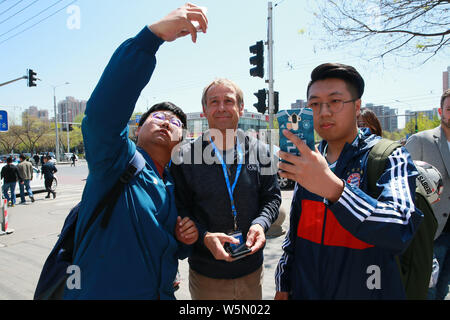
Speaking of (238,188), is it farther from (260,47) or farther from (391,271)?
(260,47)

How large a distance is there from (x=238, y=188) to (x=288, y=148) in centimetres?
103

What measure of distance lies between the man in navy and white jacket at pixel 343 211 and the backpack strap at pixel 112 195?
853 millimetres

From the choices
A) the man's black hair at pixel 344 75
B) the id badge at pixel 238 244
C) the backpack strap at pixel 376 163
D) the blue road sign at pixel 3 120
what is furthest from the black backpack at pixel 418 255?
the blue road sign at pixel 3 120

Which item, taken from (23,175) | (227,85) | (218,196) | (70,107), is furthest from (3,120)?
(70,107)

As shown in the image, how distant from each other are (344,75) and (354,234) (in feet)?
2.87

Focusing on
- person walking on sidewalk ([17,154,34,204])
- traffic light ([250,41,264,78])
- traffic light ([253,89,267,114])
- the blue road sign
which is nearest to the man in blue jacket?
traffic light ([250,41,264,78])

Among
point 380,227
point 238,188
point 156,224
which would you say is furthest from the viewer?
point 238,188

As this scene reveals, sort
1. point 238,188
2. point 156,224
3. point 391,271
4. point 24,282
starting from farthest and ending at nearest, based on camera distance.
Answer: point 24,282
point 238,188
point 156,224
point 391,271

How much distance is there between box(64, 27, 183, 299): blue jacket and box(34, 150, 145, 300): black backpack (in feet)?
0.11

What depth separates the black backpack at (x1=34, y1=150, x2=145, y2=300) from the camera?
1.54 m

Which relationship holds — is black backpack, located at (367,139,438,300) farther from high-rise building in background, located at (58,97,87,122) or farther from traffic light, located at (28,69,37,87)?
high-rise building in background, located at (58,97,87,122)

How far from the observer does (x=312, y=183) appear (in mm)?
1186

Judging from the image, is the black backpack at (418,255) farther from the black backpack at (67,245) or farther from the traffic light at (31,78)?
the traffic light at (31,78)

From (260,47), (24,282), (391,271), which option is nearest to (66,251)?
(391,271)
